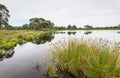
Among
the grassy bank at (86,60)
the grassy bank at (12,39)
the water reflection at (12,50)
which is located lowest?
the water reflection at (12,50)

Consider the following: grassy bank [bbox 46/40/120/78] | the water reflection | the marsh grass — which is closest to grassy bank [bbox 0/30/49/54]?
the marsh grass

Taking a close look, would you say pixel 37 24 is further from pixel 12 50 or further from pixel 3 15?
pixel 12 50

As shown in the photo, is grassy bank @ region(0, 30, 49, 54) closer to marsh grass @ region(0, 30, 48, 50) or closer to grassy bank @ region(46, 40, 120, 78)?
marsh grass @ region(0, 30, 48, 50)

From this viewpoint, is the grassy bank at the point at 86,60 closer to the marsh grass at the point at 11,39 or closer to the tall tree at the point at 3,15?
the marsh grass at the point at 11,39

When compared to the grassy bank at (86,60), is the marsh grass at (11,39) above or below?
below

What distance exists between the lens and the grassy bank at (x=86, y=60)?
6.55 metres

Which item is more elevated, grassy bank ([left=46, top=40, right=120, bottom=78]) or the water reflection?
grassy bank ([left=46, top=40, right=120, bottom=78])

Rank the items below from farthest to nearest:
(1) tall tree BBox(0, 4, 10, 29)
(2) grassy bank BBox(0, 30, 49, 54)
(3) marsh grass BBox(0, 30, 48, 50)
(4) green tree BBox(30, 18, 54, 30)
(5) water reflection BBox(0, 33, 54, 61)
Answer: (4) green tree BBox(30, 18, 54, 30)
(1) tall tree BBox(0, 4, 10, 29)
(3) marsh grass BBox(0, 30, 48, 50)
(2) grassy bank BBox(0, 30, 49, 54)
(5) water reflection BBox(0, 33, 54, 61)

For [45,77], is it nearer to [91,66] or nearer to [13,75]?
[13,75]

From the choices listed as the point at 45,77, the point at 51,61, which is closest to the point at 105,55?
the point at 45,77

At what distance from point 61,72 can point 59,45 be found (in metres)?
1.40

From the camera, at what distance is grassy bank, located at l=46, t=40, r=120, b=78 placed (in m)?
6.55

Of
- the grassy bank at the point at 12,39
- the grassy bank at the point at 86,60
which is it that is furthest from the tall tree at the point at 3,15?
the grassy bank at the point at 86,60

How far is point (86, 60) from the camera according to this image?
22.9ft
